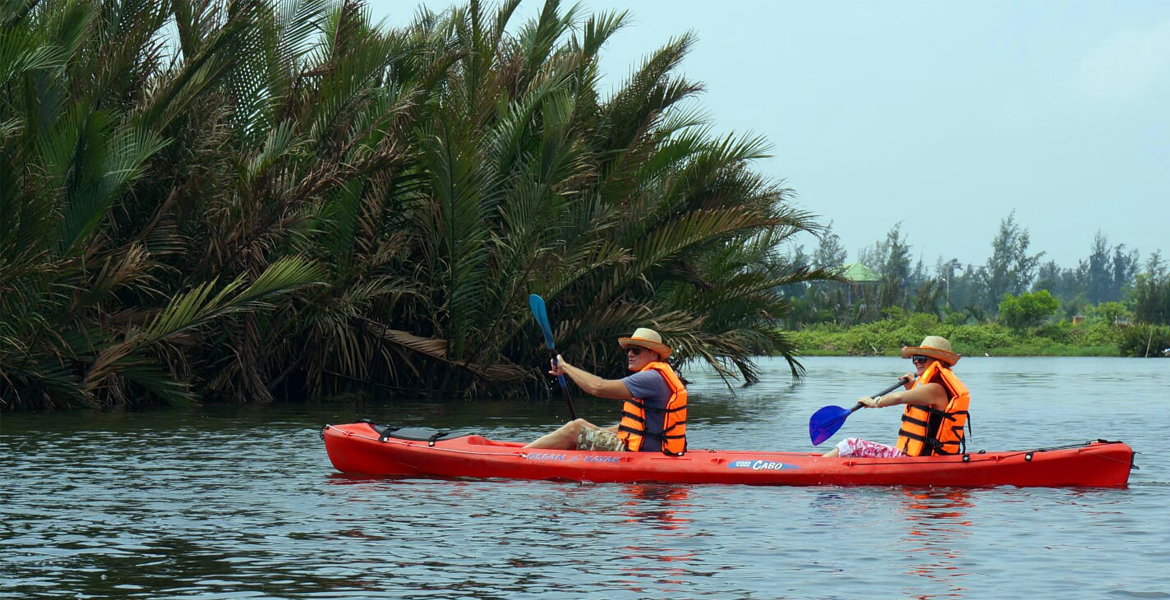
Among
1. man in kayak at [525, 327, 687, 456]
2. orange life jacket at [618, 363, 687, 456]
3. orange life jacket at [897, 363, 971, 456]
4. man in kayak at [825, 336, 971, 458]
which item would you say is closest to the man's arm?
man in kayak at [525, 327, 687, 456]

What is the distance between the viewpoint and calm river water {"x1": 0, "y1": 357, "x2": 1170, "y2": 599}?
7.97 m

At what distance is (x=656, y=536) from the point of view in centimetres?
964

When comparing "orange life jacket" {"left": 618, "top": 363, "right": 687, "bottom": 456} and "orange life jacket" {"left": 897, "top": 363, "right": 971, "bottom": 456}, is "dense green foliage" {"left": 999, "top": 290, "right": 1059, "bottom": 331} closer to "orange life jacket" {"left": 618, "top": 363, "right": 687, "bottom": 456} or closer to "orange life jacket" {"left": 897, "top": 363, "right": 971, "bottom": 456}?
"orange life jacket" {"left": 897, "top": 363, "right": 971, "bottom": 456}

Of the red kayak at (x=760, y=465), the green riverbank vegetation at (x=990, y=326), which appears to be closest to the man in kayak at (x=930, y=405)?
the red kayak at (x=760, y=465)

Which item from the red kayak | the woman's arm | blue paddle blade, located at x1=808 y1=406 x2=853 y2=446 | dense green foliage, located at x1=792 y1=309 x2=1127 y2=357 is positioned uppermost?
dense green foliage, located at x1=792 y1=309 x2=1127 y2=357

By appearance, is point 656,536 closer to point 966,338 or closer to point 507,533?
point 507,533

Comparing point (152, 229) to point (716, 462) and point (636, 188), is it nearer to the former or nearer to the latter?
point (636, 188)

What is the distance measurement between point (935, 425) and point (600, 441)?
2.79m

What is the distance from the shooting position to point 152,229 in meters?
19.0

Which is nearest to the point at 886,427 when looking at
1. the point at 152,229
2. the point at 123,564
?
the point at 152,229

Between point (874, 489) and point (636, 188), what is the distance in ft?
36.3

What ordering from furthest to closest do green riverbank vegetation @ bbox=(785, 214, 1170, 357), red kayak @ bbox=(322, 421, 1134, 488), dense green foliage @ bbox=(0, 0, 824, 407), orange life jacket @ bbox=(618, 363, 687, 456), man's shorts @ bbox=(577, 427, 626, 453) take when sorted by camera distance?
green riverbank vegetation @ bbox=(785, 214, 1170, 357) → dense green foliage @ bbox=(0, 0, 824, 407) → man's shorts @ bbox=(577, 427, 626, 453) → orange life jacket @ bbox=(618, 363, 687, 456) → red kayak @ bbox=(322, 421, 1134, 488)

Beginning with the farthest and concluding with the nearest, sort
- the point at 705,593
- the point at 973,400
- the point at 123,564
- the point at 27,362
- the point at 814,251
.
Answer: the point at 814,251 < the point at 973,400 < the point at 27,362 < the point at 123,564 < the point at 705,593

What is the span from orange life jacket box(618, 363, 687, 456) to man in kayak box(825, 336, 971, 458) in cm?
130
